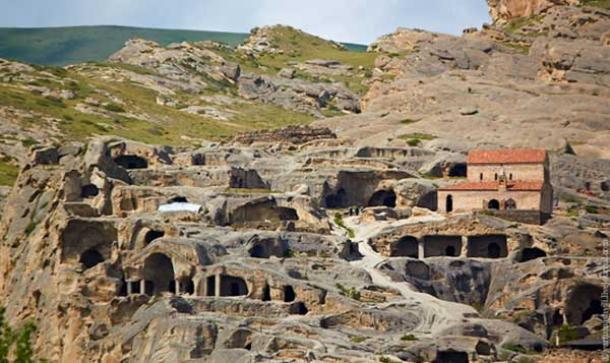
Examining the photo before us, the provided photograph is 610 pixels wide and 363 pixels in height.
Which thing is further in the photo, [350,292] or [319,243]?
[319,243]

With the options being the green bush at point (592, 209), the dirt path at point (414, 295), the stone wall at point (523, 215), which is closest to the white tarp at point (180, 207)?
the dirt path at point (414, 295)

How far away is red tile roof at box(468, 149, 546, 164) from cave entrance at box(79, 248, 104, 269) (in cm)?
3117

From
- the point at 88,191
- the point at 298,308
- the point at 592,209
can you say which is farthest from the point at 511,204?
the point at 88,191

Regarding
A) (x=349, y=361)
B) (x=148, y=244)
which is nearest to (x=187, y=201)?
(x=148, y=244)

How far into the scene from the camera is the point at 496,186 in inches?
4550

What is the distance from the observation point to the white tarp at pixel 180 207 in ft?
356

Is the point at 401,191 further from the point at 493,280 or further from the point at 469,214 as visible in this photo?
the point at 493,280

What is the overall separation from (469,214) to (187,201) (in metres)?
20.4

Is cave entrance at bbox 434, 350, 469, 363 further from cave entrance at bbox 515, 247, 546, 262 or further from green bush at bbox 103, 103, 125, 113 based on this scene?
green bush at bbox 103, 103, 125, 113

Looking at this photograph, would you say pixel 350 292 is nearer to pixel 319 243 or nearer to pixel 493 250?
pixel 319 243

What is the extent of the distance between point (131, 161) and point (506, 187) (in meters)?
32.9

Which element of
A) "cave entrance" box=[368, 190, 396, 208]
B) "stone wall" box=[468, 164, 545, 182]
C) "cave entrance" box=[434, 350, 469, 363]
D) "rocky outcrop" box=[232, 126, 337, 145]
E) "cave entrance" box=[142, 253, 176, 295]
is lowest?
"cave entrance" box=[434, 350, 469, 363]

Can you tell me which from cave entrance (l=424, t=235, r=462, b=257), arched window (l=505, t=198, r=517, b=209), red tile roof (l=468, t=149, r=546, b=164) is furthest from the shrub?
red tile roof (l=468, t=149, r=546, b=164)

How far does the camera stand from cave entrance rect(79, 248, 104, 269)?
107 meters
